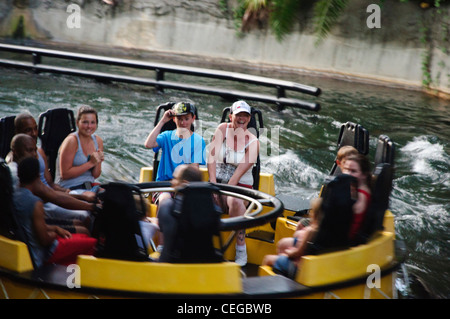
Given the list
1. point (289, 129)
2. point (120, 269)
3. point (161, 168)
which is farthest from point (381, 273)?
point (289, 129)

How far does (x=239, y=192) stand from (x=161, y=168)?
3.07 feet

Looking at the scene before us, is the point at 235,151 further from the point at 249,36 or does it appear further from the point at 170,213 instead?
the point at 249,36

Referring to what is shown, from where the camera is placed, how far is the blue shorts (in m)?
3.20

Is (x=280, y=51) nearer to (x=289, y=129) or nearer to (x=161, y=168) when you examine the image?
(x=289, y=129)

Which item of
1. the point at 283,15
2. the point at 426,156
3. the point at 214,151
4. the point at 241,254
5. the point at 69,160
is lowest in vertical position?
the point at 241,254

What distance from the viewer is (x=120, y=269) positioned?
2.90m

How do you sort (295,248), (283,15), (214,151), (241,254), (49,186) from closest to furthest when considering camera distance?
(295,248) < (49,186) < (241,254) < (214,151) < (283,15)

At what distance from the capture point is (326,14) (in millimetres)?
13906

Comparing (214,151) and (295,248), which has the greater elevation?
(214,151)

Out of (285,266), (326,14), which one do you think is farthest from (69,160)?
(326,14)

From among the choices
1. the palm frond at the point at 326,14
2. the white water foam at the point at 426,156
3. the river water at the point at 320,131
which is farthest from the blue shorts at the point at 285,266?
the palm frond at the point at 326,14

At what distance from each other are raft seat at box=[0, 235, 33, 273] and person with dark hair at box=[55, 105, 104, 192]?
1.20 meters

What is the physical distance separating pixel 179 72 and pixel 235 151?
274 inches

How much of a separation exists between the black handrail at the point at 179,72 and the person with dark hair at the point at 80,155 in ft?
21.2
